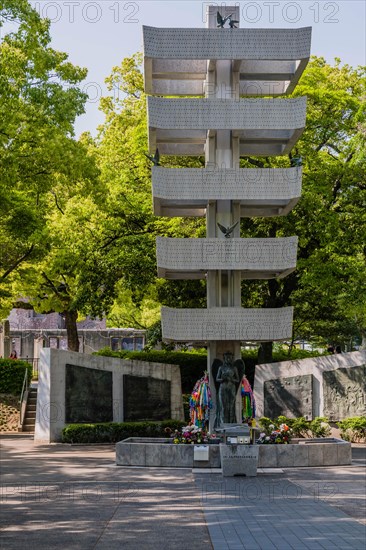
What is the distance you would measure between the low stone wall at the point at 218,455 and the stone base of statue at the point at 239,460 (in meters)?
2.11

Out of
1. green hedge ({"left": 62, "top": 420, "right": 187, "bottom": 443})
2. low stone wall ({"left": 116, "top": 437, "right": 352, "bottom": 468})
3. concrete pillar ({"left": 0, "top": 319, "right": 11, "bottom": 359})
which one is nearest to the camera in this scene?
low stone wall ({"left": 116, "top": 437, "right": 352, "bottom": 468})

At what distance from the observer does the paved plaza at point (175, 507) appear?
41.3 ft

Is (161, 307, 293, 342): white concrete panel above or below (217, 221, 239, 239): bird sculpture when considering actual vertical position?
below

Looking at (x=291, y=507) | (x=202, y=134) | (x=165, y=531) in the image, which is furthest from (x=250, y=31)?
(x=165, y=531)

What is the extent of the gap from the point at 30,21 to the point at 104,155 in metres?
14.4

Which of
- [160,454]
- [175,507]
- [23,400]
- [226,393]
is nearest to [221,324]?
[226,393]

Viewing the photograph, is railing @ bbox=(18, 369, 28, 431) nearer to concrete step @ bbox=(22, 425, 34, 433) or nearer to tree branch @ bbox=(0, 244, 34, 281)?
concrete step @ bbox=(22, 425, 34, 433)

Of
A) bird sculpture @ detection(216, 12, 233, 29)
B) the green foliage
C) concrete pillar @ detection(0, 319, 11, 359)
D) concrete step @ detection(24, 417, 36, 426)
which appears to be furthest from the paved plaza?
concrete pillar @ detection(0, 319, 11, 359)

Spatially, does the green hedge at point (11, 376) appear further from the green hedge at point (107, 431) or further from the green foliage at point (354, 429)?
the green foliage at point (354, 429)

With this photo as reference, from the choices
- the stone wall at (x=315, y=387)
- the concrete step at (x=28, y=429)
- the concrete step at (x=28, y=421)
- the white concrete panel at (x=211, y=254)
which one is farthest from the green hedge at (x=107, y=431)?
the white concrete panel at (x=211, y=254)

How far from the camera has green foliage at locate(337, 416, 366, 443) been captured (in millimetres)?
29609

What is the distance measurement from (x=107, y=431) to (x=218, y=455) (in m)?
8.52

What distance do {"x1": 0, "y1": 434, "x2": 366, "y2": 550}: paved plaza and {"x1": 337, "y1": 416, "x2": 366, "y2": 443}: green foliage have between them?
5268 millimetres

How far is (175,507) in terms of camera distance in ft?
52.4
